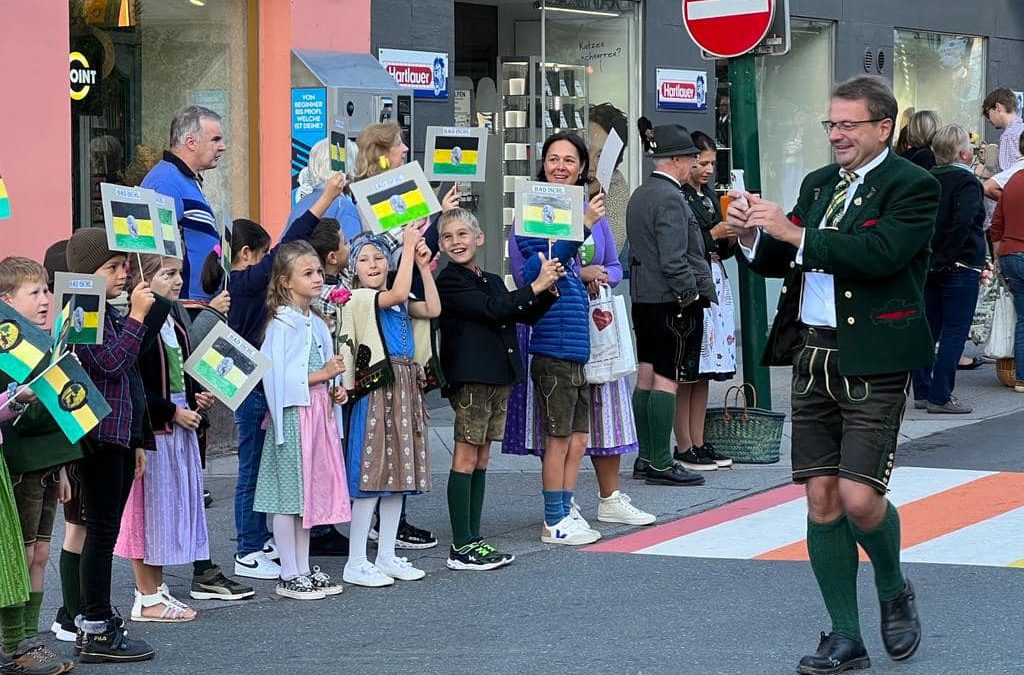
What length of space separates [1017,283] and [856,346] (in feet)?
25.4

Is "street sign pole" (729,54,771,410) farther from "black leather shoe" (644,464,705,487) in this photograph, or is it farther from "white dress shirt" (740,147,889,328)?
"white dress shirt" (740,147,889,328)

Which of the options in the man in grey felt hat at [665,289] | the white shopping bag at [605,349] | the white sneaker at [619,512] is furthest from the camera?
the man in grey felt hat at [665,289]

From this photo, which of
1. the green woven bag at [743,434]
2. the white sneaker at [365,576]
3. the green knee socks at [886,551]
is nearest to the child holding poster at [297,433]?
the white sneaker at [365,576]

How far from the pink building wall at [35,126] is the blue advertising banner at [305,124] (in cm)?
194

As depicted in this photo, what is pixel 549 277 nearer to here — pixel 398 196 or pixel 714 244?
pixel 398 196

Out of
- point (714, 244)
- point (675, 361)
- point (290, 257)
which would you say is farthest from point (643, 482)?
point (290, 257)

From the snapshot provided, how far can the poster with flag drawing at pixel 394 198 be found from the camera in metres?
7.27

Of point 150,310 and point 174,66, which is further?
point 174,66

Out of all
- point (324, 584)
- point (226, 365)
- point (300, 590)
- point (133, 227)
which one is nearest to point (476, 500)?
point (324, 584)

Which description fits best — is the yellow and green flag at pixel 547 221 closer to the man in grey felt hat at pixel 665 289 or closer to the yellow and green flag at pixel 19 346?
the man in grey felt hat at pixel 665 289

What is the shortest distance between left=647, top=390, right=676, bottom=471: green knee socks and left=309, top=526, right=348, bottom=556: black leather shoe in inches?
85.7

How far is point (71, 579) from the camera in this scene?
6348 mm

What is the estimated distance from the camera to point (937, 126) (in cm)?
1199

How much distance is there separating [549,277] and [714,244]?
8.68 ft
